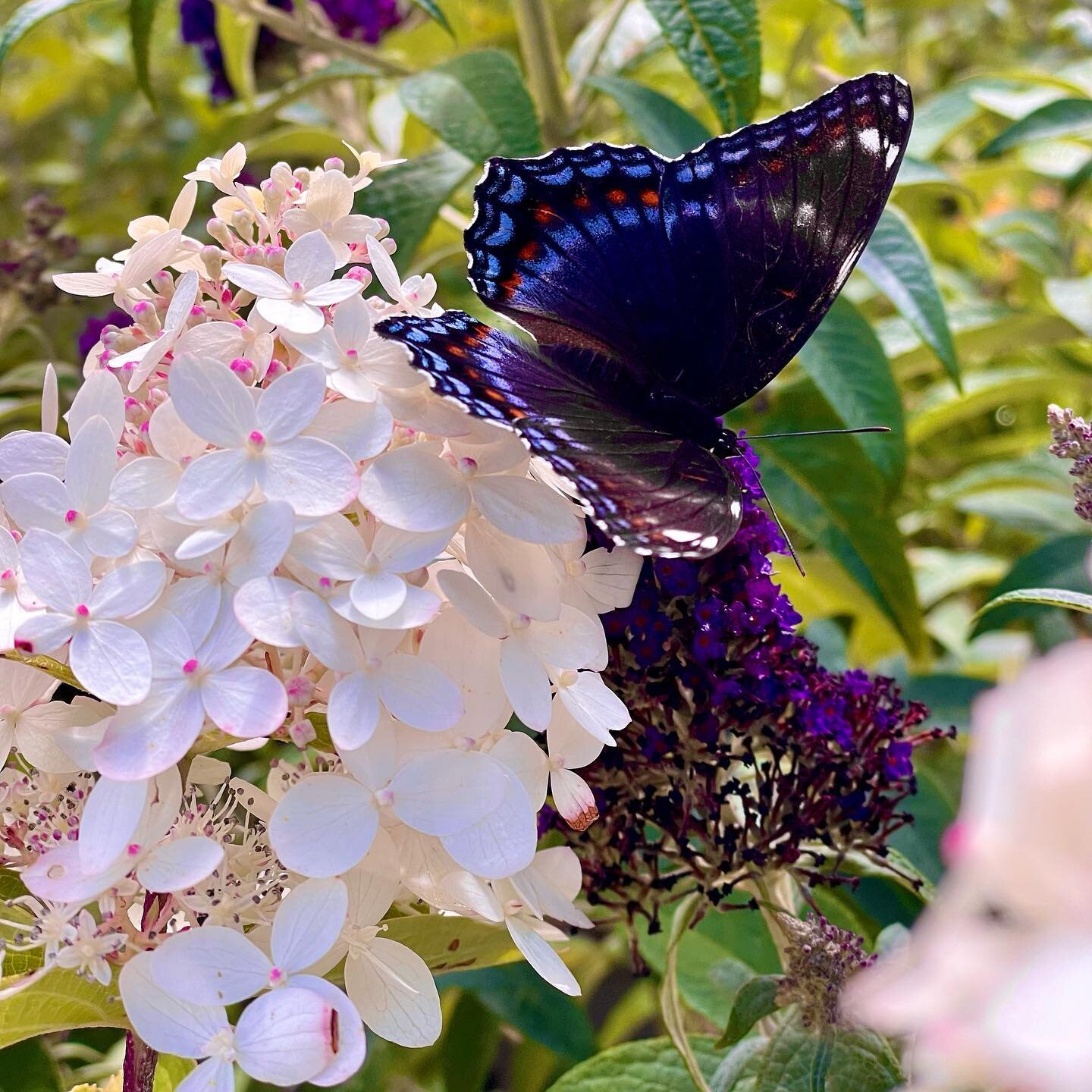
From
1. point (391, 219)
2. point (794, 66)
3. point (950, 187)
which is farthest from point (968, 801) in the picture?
point (794, 66)

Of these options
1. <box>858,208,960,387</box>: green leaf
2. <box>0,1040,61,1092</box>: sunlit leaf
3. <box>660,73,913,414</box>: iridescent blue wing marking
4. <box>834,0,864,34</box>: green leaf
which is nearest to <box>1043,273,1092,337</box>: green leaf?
<box>858,208,960,387</box>: green leaf

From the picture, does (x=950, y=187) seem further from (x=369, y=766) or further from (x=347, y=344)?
(x=369, y=766)

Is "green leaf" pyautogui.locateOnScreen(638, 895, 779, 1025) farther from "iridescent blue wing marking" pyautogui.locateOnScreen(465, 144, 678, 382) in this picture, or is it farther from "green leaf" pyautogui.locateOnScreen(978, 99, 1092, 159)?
"green leaf" pyautogui.locateOnScreen(978, 99, 1092, 159)

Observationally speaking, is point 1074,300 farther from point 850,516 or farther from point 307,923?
point 307,923

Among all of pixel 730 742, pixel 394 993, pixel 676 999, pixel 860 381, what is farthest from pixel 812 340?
pixel 394 993

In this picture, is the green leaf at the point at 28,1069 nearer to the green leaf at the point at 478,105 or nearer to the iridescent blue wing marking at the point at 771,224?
the iridescent blue wing marking at the point at 771,224

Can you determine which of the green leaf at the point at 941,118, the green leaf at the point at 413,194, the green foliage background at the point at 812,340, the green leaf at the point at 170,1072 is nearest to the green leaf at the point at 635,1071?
the green foliage background at the point at 812,340
